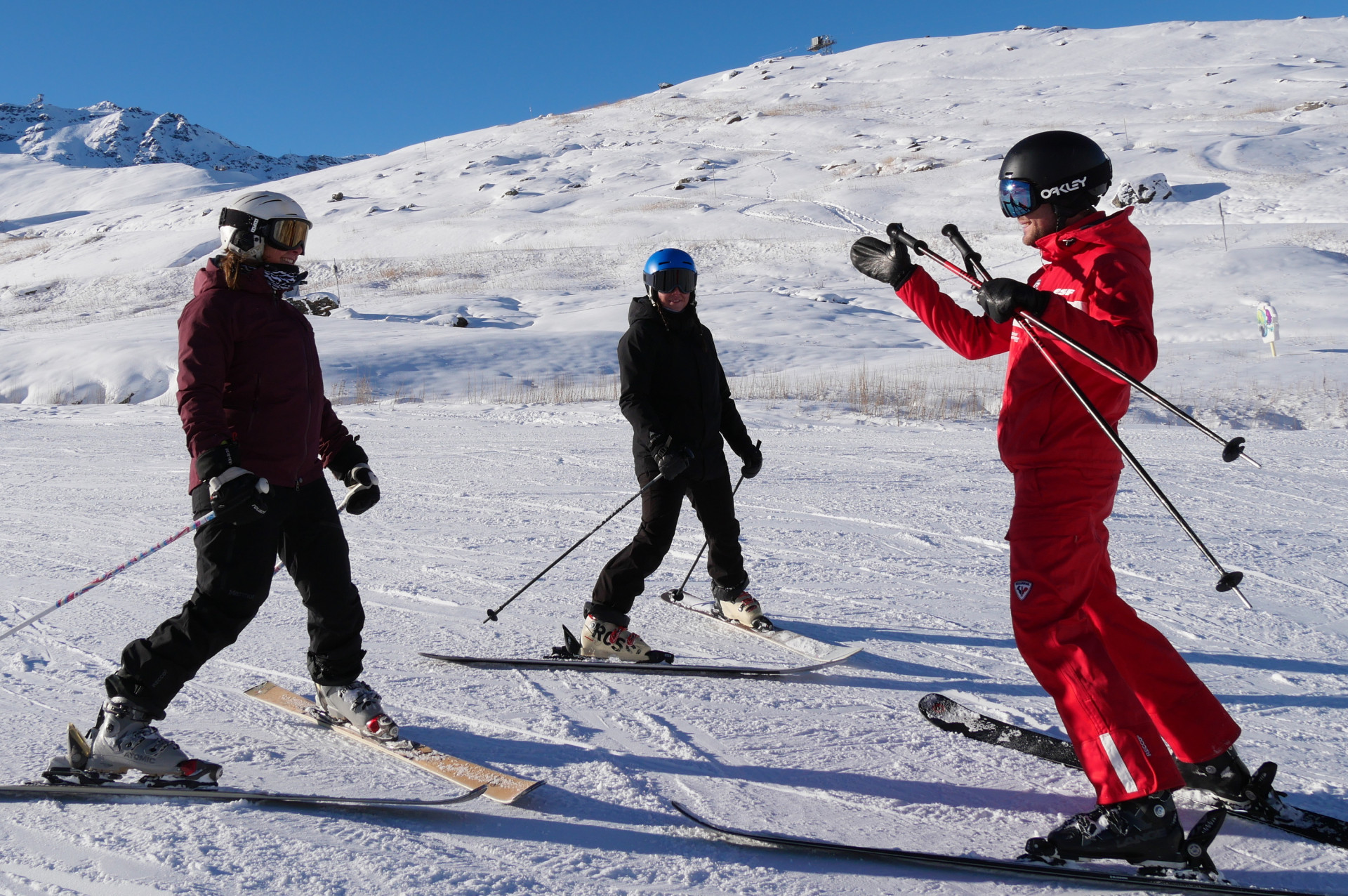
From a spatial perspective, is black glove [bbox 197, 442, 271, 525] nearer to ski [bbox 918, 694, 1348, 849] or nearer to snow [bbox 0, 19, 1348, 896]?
snow [bbox 0, 19, 1348, 896]

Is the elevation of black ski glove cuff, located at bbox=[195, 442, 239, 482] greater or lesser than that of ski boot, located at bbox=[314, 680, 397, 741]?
greater

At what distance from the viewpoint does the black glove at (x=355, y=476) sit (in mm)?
3316

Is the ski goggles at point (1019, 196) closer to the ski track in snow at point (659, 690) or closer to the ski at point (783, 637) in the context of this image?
the ski track in snow at point (659, 690)

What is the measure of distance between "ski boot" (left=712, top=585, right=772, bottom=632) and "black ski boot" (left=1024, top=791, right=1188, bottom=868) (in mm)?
1964

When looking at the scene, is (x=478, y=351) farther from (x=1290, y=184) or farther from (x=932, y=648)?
(x=1290, y=184)

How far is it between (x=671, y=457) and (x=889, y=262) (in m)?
1.28

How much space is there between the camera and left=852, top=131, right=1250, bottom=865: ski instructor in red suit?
2.42 meters

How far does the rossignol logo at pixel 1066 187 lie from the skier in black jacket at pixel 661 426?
1.65 m

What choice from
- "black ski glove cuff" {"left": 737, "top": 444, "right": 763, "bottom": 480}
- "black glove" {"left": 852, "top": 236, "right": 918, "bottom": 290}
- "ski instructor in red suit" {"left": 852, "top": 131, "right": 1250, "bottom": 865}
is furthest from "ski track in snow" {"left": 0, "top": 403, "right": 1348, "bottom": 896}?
"black glove" {"left": 852, "top": 236, "right": 918, "bottom": 290}

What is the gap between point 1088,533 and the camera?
8.42 ft

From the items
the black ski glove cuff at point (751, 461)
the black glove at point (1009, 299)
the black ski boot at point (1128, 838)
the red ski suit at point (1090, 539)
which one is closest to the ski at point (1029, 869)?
the black ski boot at point (1128, 838)

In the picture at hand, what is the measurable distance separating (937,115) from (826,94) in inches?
619

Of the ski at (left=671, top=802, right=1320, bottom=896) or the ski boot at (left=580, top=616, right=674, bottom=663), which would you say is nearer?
the ski at (left=671, top=802, right=1320, bottom=896)

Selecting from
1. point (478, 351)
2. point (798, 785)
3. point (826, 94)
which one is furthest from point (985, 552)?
point (826, 94)
